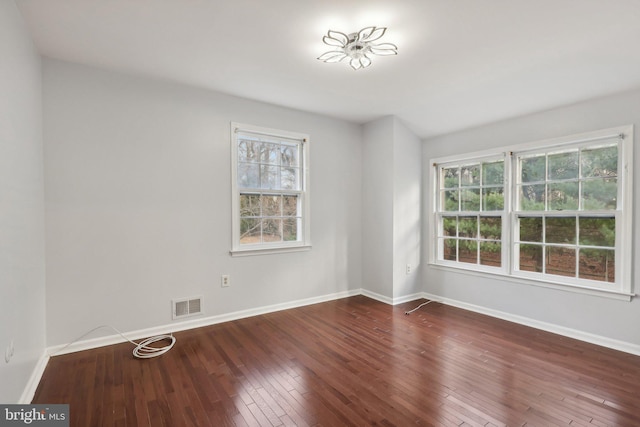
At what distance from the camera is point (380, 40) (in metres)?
2.36

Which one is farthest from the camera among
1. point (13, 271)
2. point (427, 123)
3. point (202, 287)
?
point (427, 123)

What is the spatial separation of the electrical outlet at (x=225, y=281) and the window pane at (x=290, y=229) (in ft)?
2.87

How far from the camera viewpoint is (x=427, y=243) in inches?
173

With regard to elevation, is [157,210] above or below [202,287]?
above

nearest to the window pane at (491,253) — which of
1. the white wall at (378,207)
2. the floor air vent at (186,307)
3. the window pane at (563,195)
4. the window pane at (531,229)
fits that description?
the window pane at (531,229)

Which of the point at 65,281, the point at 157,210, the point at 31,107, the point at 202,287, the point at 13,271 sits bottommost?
the point at 202,287

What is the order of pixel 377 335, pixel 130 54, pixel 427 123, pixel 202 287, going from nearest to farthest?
1. pixel 130 54
2. pixel 377 335
3. pixel 202 287
4. pixel 427 123

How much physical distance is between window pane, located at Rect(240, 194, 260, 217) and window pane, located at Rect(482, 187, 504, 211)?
2786 mm

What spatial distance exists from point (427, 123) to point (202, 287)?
11.0 ft

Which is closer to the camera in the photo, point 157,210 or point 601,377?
point 601,377

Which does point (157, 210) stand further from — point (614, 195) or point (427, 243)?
point (614, 195)

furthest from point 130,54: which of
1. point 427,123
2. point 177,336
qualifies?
point 427,123

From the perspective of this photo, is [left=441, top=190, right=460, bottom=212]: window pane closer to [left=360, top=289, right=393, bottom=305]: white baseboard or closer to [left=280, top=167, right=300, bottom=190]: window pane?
[left=360, top=289, right=393, bottom=305]: white baseboard

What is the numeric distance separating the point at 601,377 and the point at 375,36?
9.93 ft
